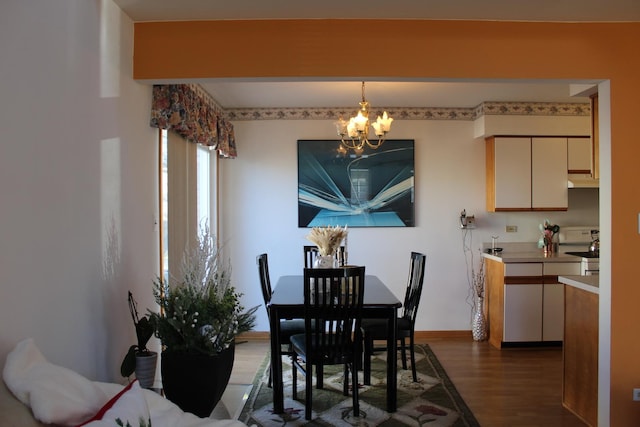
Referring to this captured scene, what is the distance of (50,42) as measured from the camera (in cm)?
185

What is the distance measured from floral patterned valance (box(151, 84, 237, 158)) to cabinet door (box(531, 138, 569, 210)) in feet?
10.7

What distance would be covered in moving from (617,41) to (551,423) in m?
2.42

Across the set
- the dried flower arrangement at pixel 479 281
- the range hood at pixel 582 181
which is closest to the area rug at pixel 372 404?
the dried flower arrangement at pixel 479 281

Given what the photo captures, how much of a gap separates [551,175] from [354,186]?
212 centimetres

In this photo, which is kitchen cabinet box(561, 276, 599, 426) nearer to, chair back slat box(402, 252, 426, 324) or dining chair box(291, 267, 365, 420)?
chair back slat box(402, 252, 426, 324)

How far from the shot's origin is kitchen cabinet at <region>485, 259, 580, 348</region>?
481 cm

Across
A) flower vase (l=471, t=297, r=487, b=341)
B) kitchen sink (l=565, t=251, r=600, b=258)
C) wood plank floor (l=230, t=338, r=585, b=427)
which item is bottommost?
wood plank floor (l=230, t=338, r=585, b=427)

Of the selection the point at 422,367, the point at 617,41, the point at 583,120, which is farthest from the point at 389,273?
the point at 617,41

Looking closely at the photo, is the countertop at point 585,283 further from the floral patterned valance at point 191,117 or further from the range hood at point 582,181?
the floral patterned valance at point 191,117

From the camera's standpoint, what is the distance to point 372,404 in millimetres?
3396

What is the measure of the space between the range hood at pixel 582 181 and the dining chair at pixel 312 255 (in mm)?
2685

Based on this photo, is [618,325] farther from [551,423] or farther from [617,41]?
[617,41]

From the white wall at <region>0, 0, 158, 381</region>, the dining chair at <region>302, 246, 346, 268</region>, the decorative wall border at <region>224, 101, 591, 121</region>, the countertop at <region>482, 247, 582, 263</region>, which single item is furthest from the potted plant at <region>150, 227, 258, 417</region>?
the countertop at <region>482, 247, 582, 263</region>

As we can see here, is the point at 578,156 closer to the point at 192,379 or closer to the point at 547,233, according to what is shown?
the point at 547,233
